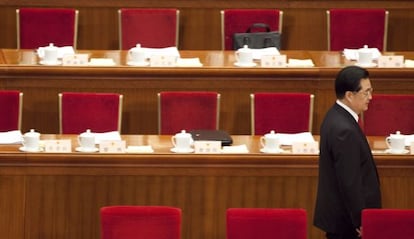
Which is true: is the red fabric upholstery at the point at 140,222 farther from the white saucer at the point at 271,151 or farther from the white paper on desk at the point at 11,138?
the white paper on desk at the point at 11,138

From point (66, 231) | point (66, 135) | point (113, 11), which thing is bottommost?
point (66, 231)

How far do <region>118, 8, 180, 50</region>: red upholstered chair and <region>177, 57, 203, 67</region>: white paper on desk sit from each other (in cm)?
70

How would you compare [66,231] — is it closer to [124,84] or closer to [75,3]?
[124,84]

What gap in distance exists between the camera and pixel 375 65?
891 centimetres

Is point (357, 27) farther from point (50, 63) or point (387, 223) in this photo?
point (387, 223)

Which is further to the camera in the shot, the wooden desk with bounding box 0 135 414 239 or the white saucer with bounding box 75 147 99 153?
the white saucer with bounding box 75 147 99 153

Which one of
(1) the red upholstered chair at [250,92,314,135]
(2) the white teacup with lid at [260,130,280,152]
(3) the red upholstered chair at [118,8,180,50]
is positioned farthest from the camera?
(3) the red upholstered chair at [118,8,180,50]

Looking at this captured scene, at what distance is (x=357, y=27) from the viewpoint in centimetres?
980

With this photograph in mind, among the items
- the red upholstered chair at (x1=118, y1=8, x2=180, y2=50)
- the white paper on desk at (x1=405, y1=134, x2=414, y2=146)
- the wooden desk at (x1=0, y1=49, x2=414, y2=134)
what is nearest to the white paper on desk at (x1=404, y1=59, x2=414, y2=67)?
the wooden desk at (x1=0, y1=49, x2=414, y2=134)

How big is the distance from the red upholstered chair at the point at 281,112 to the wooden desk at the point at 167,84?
1.48 feet

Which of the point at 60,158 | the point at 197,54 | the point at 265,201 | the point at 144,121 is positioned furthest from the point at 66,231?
the point at 197,54

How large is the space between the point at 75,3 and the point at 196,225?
3.28 meters

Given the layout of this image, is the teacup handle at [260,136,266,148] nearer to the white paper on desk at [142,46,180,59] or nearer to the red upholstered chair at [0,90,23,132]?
the white paper on desk at [142,46,180,59]

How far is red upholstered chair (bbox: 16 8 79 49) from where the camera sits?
31.7ft
